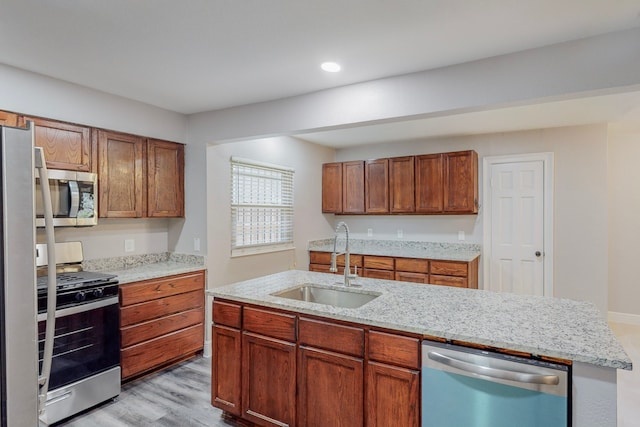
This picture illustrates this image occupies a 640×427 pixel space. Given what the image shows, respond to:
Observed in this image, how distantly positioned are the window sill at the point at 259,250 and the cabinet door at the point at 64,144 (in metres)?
1.64

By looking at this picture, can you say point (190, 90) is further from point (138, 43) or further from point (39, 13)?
point (39, 13)

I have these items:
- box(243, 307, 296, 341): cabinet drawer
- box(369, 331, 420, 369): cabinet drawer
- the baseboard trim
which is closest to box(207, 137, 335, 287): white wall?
box(243, 307, 296, 341): cabinet drawer

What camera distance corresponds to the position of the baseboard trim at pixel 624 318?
4636mm

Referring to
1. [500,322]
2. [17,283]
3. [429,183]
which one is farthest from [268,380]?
[429,183]

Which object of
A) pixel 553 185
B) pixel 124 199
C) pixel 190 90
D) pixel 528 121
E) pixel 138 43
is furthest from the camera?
pixel 553 185

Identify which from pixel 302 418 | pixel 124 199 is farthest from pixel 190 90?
pixel 302 418

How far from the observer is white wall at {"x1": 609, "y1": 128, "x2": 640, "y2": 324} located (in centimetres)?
464

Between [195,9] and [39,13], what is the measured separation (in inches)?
32.3

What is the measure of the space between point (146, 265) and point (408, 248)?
3.42m

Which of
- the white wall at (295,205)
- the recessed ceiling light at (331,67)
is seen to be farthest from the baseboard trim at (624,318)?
the recessed ceiling light at (331,67)

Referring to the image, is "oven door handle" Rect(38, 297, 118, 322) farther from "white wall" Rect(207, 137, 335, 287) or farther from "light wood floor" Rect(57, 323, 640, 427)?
"white wall" Rect(207, 137, 335, 287)

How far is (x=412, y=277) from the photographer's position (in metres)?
4.45

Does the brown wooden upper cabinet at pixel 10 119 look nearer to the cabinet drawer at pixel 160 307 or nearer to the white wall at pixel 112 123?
the white wall at pixel 112 123

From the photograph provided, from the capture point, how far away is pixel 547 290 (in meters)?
4.43
